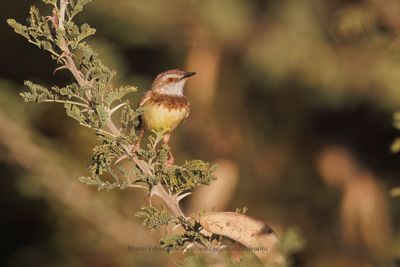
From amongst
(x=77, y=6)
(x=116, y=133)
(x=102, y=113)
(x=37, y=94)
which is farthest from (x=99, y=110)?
(x=77, y=6)

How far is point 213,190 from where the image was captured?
6.68m

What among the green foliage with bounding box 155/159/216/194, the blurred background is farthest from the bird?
the green foliage with bounding box 155/159/216/194

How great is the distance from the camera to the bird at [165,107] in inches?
161

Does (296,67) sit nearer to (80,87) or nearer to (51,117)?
(51,117)

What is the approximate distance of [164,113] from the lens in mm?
4223

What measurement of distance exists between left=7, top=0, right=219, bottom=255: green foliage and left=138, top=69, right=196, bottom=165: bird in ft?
3.18

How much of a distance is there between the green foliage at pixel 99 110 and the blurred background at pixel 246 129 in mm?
2591

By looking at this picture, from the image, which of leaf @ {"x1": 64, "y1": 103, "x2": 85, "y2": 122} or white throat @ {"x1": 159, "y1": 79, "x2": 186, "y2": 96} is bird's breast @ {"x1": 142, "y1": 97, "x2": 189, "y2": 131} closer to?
white throat @ {"x1": 159, "y1": 79, "x2": 186, "y2": 96}

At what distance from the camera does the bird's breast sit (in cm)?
413

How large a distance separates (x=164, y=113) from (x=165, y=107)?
55mm


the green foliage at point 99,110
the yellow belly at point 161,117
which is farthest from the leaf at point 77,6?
the yellow belly at point 161,117

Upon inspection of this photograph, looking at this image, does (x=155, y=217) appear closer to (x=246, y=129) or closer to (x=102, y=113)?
(x=102, y=113)

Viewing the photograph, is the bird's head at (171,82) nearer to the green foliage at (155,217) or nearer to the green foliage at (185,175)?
the green foliage at (185,175)

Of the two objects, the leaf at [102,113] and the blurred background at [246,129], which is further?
the blurred background at [246,129]
